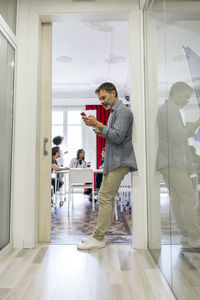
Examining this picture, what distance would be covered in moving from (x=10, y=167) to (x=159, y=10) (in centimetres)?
172

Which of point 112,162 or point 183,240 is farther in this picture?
point 112,162

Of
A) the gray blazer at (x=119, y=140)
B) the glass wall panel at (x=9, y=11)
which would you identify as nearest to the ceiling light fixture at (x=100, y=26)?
the glass wall panel at (x=9, y=11)

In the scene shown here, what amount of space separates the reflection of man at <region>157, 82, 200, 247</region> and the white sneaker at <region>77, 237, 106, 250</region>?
38.2 inches

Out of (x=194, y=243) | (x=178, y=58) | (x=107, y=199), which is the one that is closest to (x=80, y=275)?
(x=107, y=199)

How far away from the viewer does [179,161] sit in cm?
124

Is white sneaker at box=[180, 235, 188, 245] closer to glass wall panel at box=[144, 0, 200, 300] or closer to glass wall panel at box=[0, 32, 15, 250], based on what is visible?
glass wall panel at box=[144, 0, 200, 300]

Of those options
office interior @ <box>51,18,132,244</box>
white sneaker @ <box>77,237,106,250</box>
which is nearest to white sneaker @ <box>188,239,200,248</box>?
white sneaker @ <box>77,237,106,250</box>

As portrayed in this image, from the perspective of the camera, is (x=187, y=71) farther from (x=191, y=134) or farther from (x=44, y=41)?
(x=44, y=41)

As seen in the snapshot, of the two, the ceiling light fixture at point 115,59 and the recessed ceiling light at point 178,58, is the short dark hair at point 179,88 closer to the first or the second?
the recessed ceiling light at point 178,58

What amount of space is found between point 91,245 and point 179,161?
130 centimetres

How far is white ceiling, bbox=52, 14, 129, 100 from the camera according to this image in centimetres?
381

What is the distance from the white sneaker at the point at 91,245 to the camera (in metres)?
2.17

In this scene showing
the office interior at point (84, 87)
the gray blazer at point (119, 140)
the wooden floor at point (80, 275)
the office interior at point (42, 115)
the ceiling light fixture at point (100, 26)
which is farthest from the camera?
the ceiling light fixture at point (100, 26)

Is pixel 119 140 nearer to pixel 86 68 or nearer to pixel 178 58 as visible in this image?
pixel 178 58
